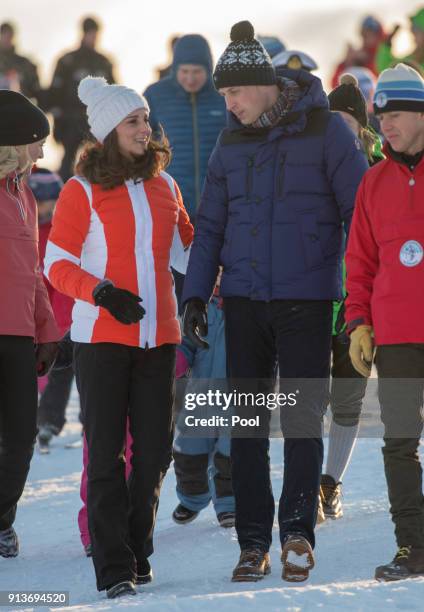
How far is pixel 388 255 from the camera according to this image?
17.2 ft

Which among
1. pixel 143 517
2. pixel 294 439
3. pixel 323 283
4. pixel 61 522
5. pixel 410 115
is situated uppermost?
pixel 410 115

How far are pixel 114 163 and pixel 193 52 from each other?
3.42m

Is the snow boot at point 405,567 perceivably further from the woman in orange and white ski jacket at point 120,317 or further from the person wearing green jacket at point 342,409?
the person wearing green jacket at point 342,409

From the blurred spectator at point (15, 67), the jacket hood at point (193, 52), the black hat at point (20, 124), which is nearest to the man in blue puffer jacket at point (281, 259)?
the black hat at point (20, 124)

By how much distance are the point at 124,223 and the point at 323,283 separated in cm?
84

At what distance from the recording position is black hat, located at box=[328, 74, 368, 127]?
6.80 meters

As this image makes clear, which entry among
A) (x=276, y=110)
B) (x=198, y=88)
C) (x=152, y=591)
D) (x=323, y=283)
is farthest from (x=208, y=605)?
(x=198, y=88)

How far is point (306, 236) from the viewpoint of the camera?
17.8 feet

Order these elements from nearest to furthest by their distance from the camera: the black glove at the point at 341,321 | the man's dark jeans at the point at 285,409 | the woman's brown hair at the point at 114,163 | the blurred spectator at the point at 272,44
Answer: the man's dark jeans at the point at 285,409, the woman's brown hair at the point at 114,163, the black glove at the point at 341,321, the blurred spectator at the point at 272,44

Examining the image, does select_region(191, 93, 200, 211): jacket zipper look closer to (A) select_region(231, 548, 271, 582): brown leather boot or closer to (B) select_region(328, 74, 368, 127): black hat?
(B) select_region(328, 74, 368, 127): black hat

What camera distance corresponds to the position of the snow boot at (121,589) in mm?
5270

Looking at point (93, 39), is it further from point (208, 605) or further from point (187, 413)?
point (208, 605)

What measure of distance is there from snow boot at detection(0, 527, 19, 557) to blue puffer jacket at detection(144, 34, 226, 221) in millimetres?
2669

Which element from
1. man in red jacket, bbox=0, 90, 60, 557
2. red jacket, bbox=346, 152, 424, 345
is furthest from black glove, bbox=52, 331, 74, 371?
red jacket, bbox=346, 152, 424, 345
